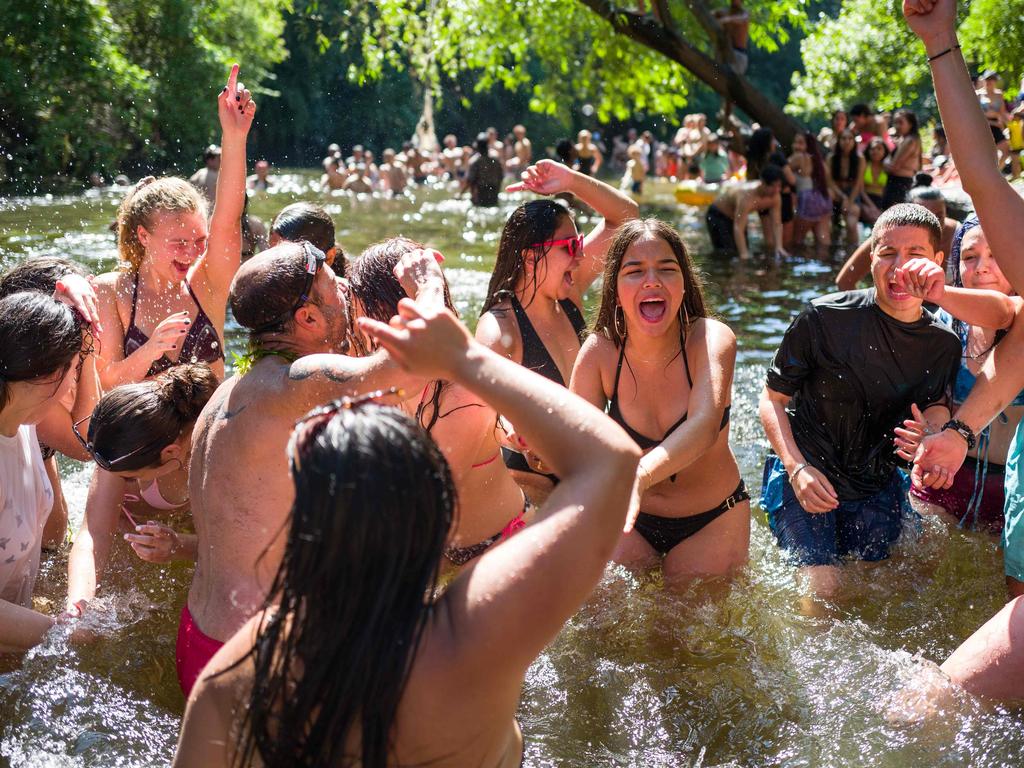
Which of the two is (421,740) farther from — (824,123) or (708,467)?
(824,123)

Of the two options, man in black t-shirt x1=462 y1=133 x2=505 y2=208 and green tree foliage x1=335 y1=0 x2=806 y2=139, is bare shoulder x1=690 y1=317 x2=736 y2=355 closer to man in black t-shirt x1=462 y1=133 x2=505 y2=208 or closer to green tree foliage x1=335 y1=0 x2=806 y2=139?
Answer: green tree foliage x1=335 y1=0 x2=806 y2=139

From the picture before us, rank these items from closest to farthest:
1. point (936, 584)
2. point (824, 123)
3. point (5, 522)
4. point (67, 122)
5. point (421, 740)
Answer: point (421, 740)
point (5, 522)
point (936, 584)
point (67, 122)
point (824, 123)

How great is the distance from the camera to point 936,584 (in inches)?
180

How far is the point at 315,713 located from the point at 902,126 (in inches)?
612

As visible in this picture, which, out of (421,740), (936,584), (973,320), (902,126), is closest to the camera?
(421,740)

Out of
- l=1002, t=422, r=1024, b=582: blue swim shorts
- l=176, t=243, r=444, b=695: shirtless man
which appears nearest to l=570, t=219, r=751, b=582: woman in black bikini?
l=1002, t=422, r=1024, b=582: blue swim shorts

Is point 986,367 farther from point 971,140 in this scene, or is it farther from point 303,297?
point 303,297

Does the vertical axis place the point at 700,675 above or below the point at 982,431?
below

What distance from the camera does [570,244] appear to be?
15.4ft

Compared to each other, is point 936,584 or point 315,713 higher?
point 315,713

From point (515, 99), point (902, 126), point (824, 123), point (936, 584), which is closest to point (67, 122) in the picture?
point (902, 126)

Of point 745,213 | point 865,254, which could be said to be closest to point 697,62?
point 745,213

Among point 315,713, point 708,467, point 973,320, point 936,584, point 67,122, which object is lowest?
point 936,584

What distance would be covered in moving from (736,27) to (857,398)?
608 inches
